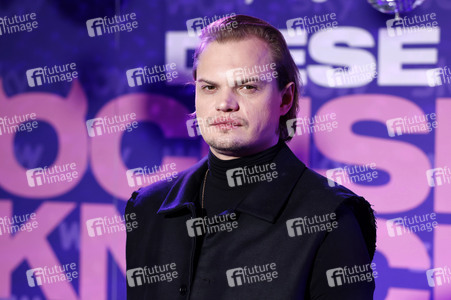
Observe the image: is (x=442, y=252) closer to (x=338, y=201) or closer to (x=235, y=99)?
(x=338, y=201)

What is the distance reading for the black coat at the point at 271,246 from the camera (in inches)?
52.6

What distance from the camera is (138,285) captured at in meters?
1.63

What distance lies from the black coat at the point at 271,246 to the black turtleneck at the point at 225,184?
3 centimetres

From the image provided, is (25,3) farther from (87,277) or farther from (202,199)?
(202,199)

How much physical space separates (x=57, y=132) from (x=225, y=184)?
7.49ft

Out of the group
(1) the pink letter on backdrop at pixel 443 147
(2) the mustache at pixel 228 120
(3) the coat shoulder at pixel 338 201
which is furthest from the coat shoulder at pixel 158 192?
(1) the pink letter on backdrop at pixel 443 147

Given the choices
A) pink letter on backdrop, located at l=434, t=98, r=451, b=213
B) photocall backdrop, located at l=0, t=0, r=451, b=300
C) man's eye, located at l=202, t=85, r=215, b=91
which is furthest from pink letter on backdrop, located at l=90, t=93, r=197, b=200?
man's eye, located at l=202, t=85, r=215, b=91

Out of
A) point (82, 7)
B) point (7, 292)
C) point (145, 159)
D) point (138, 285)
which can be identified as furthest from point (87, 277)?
point (138, 285)

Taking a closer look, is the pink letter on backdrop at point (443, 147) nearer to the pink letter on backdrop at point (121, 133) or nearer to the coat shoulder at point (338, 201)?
the pink letter on backdrop at point (121, 133)

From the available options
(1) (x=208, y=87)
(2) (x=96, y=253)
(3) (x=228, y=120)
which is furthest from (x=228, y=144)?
(2) (x=96, y=253)

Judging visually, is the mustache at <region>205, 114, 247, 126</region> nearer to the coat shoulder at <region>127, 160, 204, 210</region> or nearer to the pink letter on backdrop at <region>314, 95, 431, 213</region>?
the coat shoulder at <region>127, 160, 204, 210</region>

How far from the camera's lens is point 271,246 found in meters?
1.40

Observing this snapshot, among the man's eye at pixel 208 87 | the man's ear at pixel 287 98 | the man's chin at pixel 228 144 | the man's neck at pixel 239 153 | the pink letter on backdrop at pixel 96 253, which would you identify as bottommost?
the pink letter on backdrop at pixel 96 253

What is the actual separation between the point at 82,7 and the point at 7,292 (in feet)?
6.39
